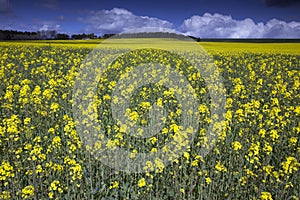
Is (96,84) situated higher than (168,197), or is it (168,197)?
(96,84)

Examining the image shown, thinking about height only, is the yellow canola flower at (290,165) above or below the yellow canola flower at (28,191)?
above

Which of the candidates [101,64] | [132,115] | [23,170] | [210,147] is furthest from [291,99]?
[101,64]

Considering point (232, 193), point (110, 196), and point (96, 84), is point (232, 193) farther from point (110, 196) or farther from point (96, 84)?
point (96, 84)

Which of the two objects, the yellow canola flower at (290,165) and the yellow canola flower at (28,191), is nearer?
the yellow canola flower at (28,191)

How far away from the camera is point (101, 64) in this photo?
17.0 meters

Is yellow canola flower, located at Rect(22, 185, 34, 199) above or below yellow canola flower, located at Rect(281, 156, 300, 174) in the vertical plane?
below

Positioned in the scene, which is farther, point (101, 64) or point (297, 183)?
point (101, 64)

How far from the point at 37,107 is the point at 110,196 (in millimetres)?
4647

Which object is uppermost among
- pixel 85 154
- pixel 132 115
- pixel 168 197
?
pixel 132 115

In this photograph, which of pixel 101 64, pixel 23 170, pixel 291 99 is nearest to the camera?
pixel 23 170

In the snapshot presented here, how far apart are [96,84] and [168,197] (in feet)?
21.3

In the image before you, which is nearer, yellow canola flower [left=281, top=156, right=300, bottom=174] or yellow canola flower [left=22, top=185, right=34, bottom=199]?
yellow canola flower [left=22, top=185, right=34, bottom=199]

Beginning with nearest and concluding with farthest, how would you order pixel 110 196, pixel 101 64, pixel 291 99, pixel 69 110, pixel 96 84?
1. pixel 110 196
2. pixel 69 110
3. pixel 291 99
4. pixel 96 84
5. pixel 101 64

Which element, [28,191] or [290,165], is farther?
[290,165]
